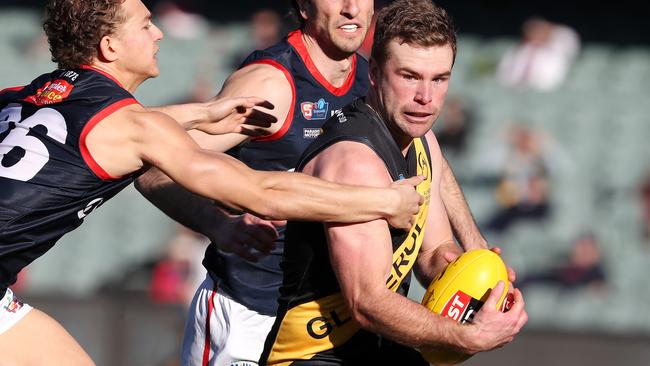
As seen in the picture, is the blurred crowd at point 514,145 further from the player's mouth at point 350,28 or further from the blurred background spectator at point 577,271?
the player's mouth at point 350,28

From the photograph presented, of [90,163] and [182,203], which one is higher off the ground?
[90,163]

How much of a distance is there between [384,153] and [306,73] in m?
1.41

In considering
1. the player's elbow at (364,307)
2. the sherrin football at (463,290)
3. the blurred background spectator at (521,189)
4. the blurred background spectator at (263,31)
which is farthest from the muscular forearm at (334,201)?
the blurred background spectator at (263,31)

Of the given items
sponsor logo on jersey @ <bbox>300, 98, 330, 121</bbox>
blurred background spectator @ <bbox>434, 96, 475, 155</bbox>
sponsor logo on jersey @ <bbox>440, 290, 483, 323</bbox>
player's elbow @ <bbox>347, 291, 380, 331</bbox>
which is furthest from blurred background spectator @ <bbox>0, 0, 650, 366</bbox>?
player's elbow @ <bbox>347, 291, 380, 331</bbox>

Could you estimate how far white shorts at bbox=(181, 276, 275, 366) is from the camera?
19.1ft

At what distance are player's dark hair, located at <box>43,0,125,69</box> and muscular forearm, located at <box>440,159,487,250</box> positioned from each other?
Answer: 1.91m

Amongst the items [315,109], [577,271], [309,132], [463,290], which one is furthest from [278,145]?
[577,271]

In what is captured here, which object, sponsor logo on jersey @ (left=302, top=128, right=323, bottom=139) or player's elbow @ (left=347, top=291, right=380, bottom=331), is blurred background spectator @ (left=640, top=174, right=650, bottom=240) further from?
player's elbow @ (left=347, top=291, right=380, bottom=331)

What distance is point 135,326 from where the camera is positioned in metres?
10.1

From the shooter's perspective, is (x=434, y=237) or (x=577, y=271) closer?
(x=434, y=237)

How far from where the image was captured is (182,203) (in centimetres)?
588

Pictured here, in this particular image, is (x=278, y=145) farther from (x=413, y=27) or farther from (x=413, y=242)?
(x=413, y=27)

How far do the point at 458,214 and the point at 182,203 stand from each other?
57.2 inches

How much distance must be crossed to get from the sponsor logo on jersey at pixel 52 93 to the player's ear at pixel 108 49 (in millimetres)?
241
